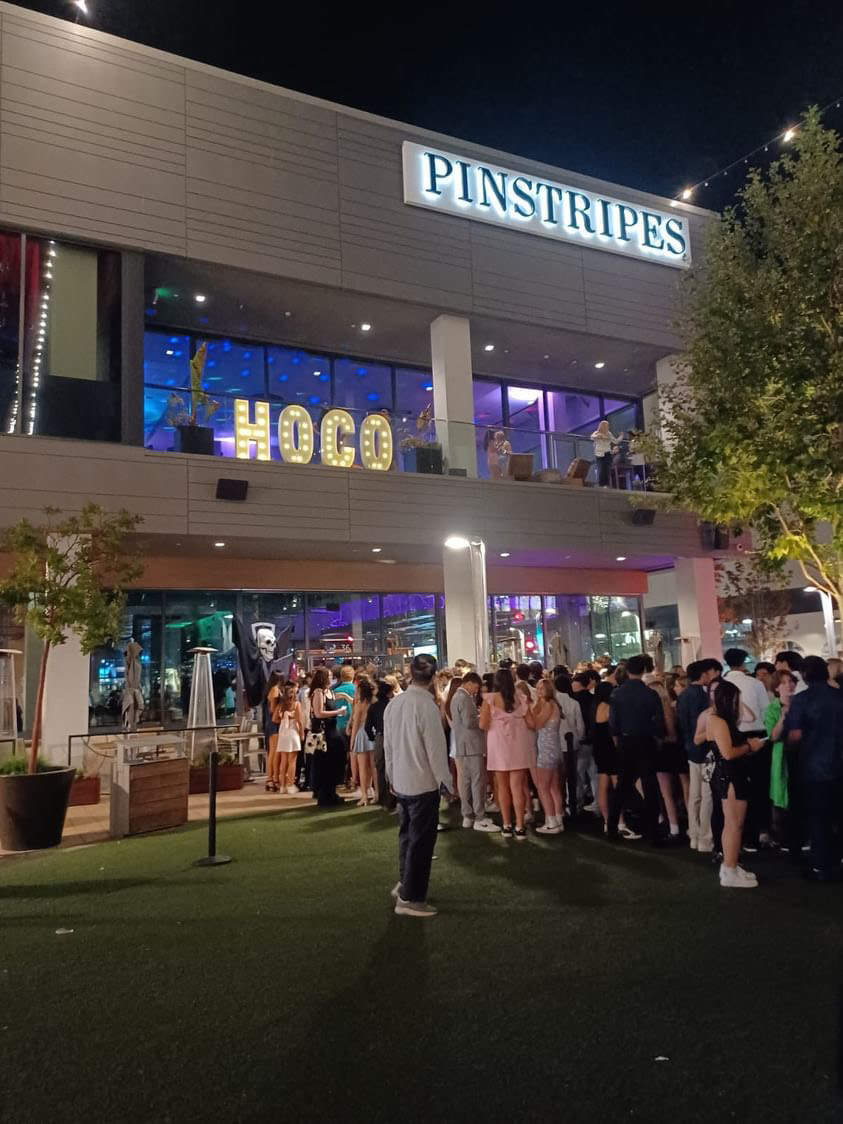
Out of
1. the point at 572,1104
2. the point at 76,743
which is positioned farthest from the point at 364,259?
the point at 572,1104

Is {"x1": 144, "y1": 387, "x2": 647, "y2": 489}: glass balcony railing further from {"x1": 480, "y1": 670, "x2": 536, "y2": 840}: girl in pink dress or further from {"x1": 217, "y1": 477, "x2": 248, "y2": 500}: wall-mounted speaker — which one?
{"x1": 480, "y1": 670, "x2": 536, "y2": 840}: girl in pink dress

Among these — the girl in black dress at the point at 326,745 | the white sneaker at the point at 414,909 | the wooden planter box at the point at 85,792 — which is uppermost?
the girl in black dress at the point at 326,745

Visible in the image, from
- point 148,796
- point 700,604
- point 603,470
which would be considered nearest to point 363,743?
point 148,796

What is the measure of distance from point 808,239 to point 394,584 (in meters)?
11.8

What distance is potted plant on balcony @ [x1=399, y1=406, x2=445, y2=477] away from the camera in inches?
588

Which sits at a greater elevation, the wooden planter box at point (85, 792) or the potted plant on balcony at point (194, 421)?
the potted plant on balcony at point (194, 421)

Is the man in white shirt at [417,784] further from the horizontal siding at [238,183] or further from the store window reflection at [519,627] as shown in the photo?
the store window reflection at [519,627]

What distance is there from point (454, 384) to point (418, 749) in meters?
11.4

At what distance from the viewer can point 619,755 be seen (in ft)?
25.1

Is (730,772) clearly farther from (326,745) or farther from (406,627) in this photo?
(406,627)

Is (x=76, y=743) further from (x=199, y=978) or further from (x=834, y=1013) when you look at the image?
(x=834, y=1013)

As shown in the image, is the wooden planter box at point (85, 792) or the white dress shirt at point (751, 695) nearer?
the white dress shirt at point (751, 695)

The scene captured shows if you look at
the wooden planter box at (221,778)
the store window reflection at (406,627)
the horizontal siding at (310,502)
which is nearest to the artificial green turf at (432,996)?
the wooden planter box at (221,778)

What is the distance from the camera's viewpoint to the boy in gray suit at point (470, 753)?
851cm
